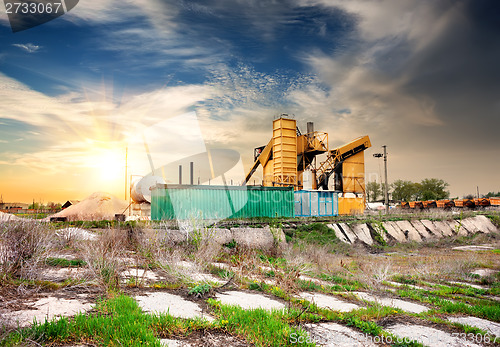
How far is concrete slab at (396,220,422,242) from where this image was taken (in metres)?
22.4

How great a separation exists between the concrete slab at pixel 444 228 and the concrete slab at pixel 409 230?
Result: 99.6 inches

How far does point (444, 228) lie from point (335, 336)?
77.2ft

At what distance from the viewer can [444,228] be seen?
24.6m

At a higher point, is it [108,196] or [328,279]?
[108,196]

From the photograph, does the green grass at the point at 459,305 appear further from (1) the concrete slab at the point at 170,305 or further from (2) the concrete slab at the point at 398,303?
(1) the concrete slab at the point at 170,305

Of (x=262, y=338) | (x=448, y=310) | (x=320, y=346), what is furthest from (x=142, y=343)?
(x=448, y=310)

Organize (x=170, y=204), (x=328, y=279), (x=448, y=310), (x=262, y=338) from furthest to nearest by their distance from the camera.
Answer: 1. (x=170, y=204)
2. (x=328, y=279)
3. (x=448, y=310)
4. (x=262, y=338)

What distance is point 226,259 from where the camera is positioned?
10.9 meters

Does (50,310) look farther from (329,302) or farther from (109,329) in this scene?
(329,302)

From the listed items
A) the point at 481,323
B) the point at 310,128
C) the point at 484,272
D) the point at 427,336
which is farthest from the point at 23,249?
the point at 310,128

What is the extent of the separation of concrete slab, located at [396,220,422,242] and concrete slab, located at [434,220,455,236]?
2529 mm

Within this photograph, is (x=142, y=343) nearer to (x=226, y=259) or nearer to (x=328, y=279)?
(x=328, y=279)

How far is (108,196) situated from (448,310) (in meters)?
29.5

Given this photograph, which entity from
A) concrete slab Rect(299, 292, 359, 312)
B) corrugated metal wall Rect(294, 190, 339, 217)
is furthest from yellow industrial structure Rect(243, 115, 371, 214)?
concrete slab Rect(299, 292, 359, 312)
